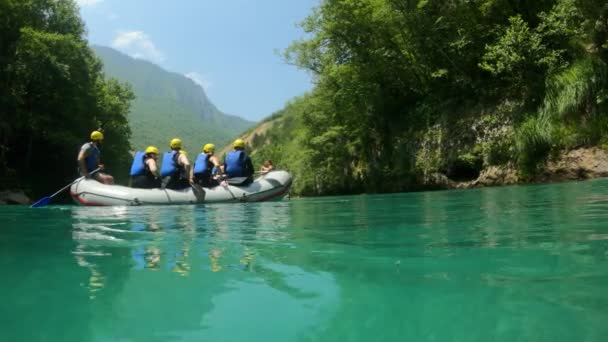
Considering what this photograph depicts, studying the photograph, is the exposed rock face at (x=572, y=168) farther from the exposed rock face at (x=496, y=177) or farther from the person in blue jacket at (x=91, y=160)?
the person in blue jacket at (x=91, y=160)

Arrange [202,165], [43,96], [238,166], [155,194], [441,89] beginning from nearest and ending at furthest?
[155,194] < [202,165] < [238,166] < [441,89] < [43,96]

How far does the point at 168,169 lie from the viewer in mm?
10570

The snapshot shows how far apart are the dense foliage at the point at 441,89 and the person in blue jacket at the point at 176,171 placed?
992cm

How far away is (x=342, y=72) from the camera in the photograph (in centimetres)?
2131

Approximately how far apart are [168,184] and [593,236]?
9.04 metres

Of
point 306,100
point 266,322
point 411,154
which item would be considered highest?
point 306,100

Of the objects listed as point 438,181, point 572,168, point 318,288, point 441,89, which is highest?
point 441,89

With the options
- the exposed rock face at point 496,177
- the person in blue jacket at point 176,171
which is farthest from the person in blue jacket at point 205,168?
the exposed rock face at point 496,177

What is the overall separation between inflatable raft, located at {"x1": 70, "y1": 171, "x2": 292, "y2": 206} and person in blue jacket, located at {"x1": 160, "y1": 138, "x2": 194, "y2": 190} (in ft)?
0.96

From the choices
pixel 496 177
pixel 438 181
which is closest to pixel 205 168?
pixel 496 177

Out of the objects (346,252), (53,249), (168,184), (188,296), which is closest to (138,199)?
(168,184)

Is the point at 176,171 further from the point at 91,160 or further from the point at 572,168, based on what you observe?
the point at 572,168

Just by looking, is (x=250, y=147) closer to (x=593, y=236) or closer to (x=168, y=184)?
(x=168, y=184)

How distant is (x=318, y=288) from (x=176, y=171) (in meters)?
9.03
